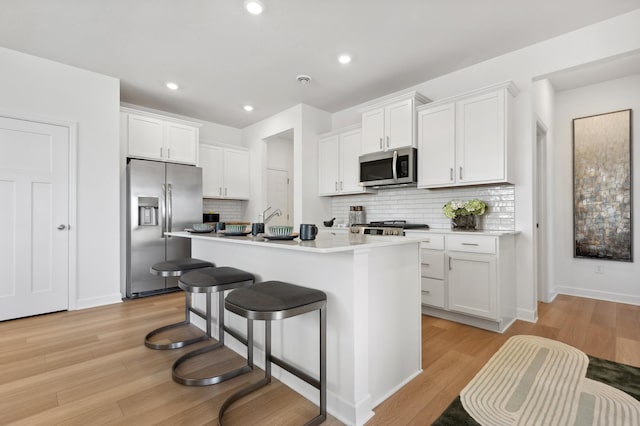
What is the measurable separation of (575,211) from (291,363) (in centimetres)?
426

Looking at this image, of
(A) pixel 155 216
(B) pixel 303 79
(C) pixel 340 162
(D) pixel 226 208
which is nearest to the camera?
(B) pixel 303 79

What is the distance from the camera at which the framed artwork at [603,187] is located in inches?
144

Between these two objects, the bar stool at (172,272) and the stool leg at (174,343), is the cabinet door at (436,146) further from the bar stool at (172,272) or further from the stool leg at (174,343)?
the stool leg at (174,343)

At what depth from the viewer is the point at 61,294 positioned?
3393mm

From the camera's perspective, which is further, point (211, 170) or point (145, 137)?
point (211, 170)

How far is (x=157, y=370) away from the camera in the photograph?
207cm

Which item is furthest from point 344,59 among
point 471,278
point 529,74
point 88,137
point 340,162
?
point 88,137

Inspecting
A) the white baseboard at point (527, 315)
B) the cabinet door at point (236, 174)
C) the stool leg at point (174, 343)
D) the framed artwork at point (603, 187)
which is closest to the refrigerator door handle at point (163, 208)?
the cabinet door at point (236, 174)

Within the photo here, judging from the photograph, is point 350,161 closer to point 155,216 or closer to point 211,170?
point 211,170

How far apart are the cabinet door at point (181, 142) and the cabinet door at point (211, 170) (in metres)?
0.39

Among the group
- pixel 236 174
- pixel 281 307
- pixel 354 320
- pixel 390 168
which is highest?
pixel 236 174

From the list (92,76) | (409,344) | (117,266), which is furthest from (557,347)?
(92,76)

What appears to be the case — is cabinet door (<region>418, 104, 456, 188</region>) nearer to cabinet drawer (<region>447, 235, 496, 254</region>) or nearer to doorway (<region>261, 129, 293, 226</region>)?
cabinet drawer (<region>447, 235, 496, 254</region>)

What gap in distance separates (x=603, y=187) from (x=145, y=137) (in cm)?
606
